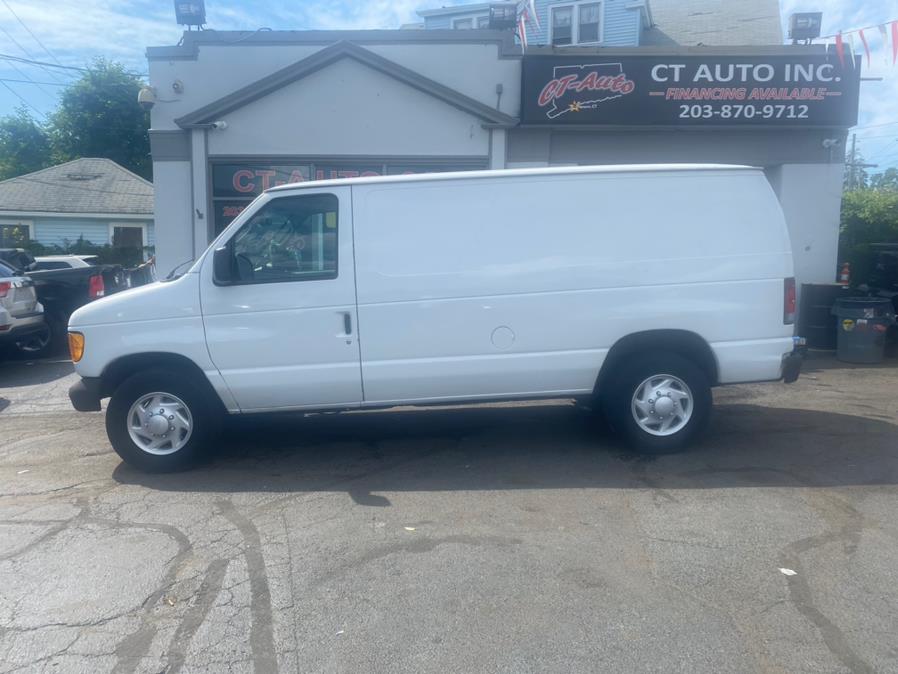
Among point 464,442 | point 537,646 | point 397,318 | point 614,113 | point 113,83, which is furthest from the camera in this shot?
point 113,83

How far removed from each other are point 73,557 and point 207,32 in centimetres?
1025

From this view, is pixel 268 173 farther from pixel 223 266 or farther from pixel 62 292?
pixel 223 266

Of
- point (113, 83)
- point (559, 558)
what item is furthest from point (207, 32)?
point (113, 83)

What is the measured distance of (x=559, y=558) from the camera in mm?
4754

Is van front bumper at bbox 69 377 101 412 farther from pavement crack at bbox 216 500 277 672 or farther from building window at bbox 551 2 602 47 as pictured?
building window at bbox 551 2 602 47

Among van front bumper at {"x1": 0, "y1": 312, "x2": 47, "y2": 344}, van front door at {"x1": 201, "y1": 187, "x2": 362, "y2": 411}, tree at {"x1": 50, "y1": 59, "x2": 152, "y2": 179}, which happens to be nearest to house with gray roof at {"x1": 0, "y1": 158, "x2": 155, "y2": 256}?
tree at {"x1": 50, "y1": 59, "x2": 152, "y2": 179}

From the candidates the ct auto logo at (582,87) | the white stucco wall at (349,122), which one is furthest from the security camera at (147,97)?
the ct auto logo at (582,87)

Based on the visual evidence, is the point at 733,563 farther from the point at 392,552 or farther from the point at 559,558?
the point at 392,552

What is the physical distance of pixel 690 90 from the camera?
12688mm

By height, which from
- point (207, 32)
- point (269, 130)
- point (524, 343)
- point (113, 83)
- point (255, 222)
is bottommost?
point (524, 343)

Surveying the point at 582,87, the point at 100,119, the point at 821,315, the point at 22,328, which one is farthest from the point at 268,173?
the point at 100,119

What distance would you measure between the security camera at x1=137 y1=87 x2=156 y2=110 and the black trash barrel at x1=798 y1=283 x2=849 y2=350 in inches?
411

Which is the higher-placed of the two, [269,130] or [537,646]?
[269,130]

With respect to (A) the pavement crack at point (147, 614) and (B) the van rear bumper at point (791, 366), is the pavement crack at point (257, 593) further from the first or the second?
(B) the van rear bumper at point (791, 366)
